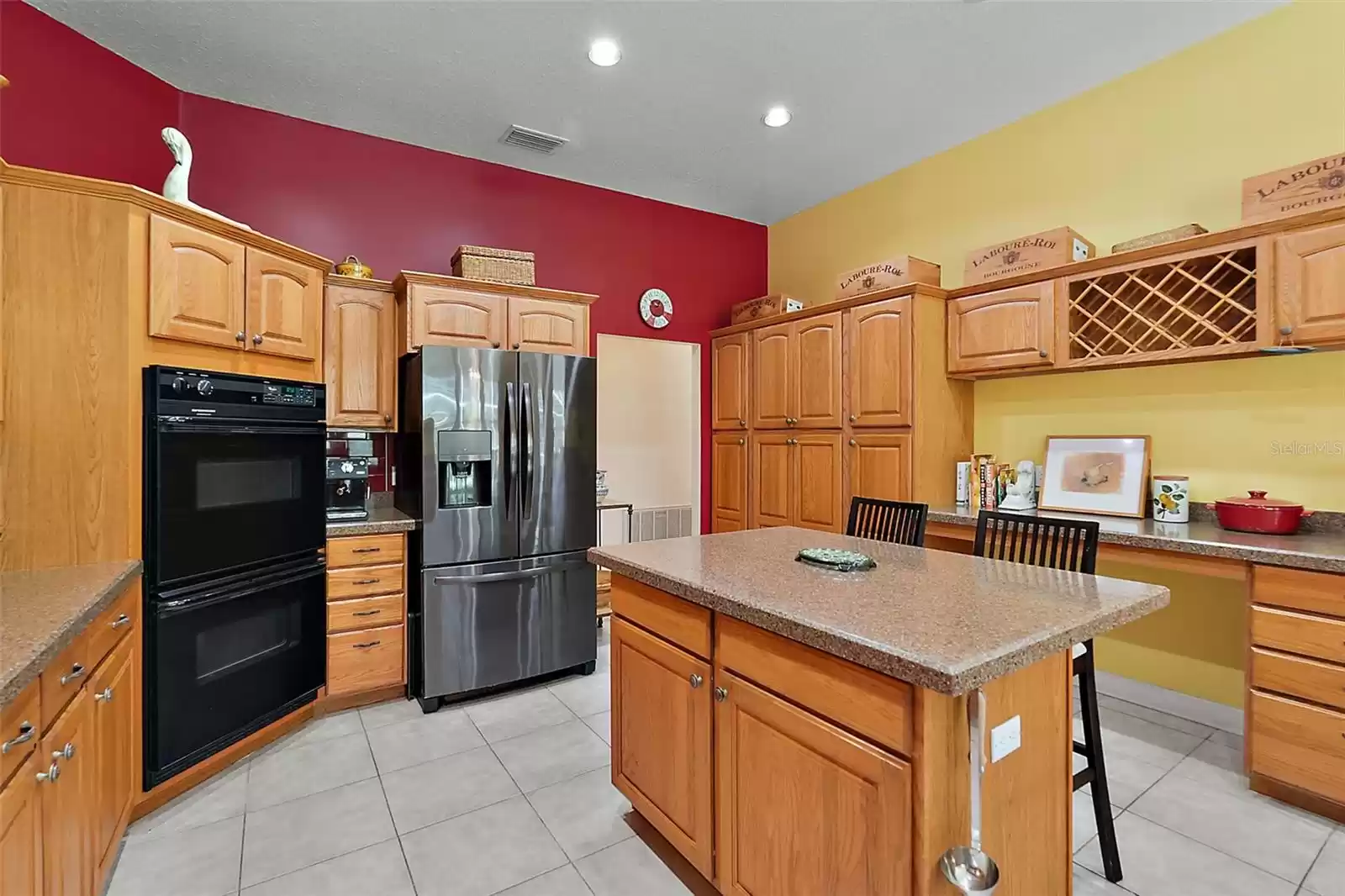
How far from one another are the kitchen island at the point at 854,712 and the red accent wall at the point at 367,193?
2732mm

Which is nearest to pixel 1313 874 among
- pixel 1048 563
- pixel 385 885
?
pixel 1048 563

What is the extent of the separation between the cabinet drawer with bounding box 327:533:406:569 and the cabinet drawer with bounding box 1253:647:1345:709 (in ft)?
11.6

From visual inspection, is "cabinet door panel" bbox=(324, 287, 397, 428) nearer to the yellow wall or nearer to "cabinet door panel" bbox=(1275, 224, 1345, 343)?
the yellow wall

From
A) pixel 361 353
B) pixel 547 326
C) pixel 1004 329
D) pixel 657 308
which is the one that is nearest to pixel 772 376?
pixel 657 308

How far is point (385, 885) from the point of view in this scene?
5.96 feet

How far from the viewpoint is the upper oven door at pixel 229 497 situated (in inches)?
85.7

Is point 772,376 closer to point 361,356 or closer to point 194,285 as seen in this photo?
point 361,356

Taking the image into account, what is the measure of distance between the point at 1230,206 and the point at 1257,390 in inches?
31.8

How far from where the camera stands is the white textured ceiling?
8.34 feet

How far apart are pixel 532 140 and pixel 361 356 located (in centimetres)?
156

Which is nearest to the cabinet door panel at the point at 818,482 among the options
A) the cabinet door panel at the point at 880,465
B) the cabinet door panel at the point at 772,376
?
the cabinet door panel at the point at 880,465

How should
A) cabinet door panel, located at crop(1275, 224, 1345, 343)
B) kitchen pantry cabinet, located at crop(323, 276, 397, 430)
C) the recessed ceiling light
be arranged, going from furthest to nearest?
kitchen pantry cabinet, located at crop(323, 276, 397, 430), the recessed ceiling light, cabinet door panel, located at crop(1275, 224, 1345, 343)

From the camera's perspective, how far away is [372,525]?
2.98m

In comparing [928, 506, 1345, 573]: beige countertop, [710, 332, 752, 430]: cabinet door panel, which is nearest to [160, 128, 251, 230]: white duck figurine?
[710, 332, 752, 430]: cabinet door panel
